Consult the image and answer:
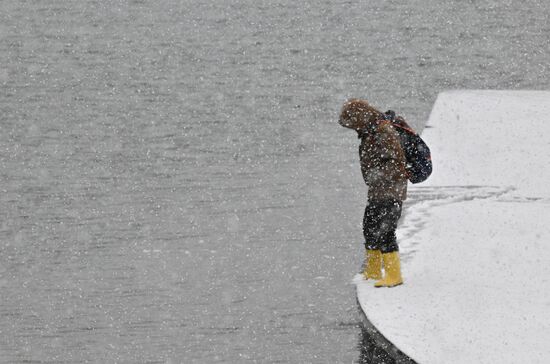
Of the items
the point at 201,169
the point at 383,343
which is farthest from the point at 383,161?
the point at 201,169

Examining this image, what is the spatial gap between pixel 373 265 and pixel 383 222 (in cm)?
55

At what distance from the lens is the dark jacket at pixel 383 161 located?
28.9 ft

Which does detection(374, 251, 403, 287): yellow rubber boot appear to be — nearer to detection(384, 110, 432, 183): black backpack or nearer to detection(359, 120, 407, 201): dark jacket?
detection(359, 120, 407, 201): dark jacket

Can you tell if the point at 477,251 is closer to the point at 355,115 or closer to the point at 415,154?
the point at 415,154

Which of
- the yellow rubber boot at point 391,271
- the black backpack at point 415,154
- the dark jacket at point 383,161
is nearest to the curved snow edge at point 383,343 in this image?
the yellow rubber boot at point 391,271

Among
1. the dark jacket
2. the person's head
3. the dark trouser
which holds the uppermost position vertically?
the person's head

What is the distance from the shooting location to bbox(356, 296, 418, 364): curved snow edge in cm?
823

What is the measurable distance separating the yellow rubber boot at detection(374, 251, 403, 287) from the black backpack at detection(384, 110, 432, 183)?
A: 23.9 inches

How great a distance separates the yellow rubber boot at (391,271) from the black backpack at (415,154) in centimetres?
61

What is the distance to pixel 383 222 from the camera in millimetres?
8992

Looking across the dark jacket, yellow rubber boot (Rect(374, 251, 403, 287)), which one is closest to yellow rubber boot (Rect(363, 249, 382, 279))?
yellow rubber boot (Rect(374, 251, 403, 287))

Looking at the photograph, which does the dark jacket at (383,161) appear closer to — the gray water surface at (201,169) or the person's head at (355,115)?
the person's head at (355,115)

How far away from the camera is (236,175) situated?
1485cm

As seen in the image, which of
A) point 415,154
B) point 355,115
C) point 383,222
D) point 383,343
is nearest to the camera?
point 383,343
